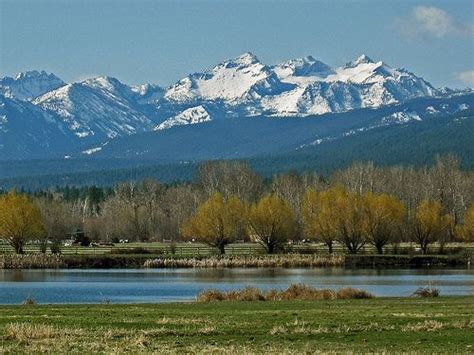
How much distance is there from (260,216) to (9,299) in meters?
59.0

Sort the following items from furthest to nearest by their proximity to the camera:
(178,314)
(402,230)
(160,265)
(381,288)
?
(402,230)
(160,265)
(381,288)
(178,314)

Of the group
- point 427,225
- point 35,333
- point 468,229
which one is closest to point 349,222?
point 427,225

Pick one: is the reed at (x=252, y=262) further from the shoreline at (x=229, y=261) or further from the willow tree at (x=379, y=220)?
the willow tree at (x=379, y=220)

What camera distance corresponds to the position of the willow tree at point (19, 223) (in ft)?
381

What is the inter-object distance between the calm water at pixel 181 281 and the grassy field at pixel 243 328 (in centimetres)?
1592

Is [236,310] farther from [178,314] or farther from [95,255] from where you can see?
[95,255]

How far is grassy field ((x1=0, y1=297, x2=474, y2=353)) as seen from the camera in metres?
30.8

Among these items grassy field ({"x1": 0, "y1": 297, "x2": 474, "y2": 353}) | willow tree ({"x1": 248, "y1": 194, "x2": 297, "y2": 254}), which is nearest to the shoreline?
willow tree ({"x1": 248, "y1": 194, "x2": 297, "y2": 254})

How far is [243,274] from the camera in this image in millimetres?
86875

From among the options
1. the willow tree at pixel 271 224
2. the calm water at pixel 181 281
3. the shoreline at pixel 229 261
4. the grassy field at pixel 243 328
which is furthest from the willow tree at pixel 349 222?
the grassy field at pixel 243 328

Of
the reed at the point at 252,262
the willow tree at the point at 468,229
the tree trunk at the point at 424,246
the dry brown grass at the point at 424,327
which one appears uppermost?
the willow tree at the point at 468,229

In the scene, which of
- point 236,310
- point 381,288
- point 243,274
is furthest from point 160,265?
point 236,310

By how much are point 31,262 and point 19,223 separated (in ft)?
55.3

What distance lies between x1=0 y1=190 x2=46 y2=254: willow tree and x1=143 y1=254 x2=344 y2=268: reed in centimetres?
1868
